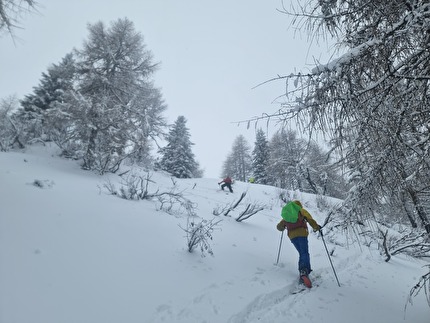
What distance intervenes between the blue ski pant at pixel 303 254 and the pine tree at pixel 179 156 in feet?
71.6

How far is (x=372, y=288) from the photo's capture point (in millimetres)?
5125

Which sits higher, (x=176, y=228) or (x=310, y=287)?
(x=176, y=228)

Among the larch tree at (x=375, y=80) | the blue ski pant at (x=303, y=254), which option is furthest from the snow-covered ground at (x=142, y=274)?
the larch tree at (x=375, y=80)

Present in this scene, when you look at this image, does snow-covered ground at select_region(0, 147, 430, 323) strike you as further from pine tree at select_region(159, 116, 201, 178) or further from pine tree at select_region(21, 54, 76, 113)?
pine tree at select_region(159, 116, 201, 178)

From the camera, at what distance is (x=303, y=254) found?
5.18 m

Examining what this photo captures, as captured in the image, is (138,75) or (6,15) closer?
(6,15)

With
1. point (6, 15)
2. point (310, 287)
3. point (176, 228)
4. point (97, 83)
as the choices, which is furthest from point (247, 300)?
point (97, 83)

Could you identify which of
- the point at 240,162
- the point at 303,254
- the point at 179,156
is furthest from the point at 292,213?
the point at 240,162

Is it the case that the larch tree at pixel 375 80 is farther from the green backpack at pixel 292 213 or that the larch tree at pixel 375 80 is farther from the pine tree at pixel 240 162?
the pine tree at pixel 240 162

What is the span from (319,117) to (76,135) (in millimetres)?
11578

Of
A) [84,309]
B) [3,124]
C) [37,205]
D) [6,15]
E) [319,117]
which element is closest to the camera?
[319,117]

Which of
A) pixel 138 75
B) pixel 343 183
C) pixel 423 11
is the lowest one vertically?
pixel 343 183

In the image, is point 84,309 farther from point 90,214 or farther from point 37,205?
point 37,205

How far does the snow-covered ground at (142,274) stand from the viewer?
285cm
